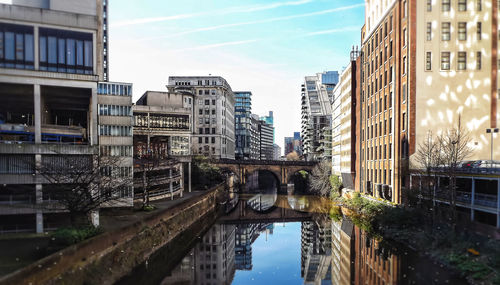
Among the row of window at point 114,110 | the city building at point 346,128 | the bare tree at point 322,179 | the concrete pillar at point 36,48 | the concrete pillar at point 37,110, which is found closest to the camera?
the concrete pillar at point 37,110

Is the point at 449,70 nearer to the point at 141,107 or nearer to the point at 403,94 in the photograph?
the point at 403,94

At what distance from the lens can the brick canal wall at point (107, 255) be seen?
65.0ft

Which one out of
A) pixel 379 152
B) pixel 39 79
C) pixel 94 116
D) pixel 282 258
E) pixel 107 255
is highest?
pixel 39 79

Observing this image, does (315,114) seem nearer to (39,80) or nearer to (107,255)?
(39,80)

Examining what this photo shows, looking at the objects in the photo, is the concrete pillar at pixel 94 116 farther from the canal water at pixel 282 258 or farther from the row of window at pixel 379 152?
the row of window at pixel 379 152

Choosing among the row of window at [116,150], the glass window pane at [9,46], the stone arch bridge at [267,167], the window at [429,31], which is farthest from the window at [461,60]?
the stone arch bridge at [267,167]

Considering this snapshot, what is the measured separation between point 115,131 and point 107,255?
21009 millimetres

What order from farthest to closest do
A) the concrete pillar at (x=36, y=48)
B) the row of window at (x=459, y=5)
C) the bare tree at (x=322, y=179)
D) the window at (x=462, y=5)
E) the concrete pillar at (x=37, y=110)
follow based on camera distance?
the bare tree at (x=322, y=179), the window at (x=462, y=5), the row of window at (x=459, y=5), the concrete pillar at (x=36, y=48), the concrete pillar at (x=37, y=110)

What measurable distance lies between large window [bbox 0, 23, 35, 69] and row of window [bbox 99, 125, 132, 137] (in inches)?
463

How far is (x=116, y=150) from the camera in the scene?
4391 cm

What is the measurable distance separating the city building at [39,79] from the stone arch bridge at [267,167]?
64036mm

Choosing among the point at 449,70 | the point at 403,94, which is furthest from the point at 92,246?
the point at 449,70

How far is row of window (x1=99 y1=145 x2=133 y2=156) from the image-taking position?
43.3 meters

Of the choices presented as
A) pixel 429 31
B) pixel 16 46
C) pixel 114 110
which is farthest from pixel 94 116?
pixel 429 31
